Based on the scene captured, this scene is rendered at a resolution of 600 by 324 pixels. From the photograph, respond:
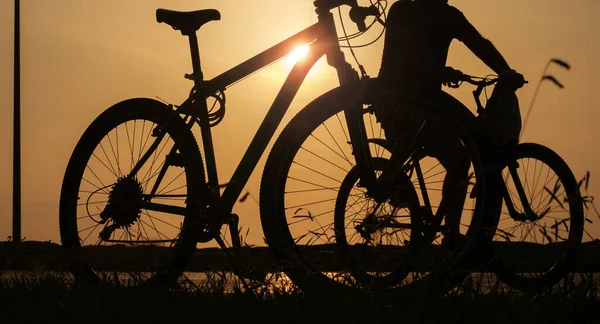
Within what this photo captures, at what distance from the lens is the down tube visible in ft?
18.4

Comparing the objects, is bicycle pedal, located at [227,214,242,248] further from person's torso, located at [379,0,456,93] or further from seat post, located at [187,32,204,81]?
person's torso, located at [379,0,456,93]

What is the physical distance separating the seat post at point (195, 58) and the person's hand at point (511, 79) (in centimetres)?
202

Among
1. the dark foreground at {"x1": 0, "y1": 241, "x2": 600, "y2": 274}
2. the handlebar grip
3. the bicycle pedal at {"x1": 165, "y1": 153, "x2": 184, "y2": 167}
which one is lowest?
the dark foreground at {"x1": 0, "y1": 241, "x2": 600, "y2": 274}

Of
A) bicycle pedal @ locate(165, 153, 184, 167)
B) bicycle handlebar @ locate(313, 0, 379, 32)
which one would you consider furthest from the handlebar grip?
bicycle pedal @ locate(165, 153, 184, 167)

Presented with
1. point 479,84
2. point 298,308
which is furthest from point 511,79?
point 298,308

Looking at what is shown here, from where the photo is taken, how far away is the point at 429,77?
621 centimetres

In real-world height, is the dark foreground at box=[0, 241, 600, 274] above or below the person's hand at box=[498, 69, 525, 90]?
below

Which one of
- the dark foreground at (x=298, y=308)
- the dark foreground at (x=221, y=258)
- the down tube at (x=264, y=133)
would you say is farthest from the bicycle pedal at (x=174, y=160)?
the dark foreground at (x=298, y=308)

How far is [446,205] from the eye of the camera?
5.83 m

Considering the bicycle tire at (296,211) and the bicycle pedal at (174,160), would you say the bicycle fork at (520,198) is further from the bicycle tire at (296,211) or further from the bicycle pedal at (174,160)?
the bicycle pedal at (174,160)

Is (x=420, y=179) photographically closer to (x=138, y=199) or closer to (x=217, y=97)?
(x=217, y=97)

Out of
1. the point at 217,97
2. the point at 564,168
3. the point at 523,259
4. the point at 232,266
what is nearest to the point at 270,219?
the point at 232,266

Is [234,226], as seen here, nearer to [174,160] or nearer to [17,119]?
[174,160]

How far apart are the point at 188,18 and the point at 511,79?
220 centimetres
